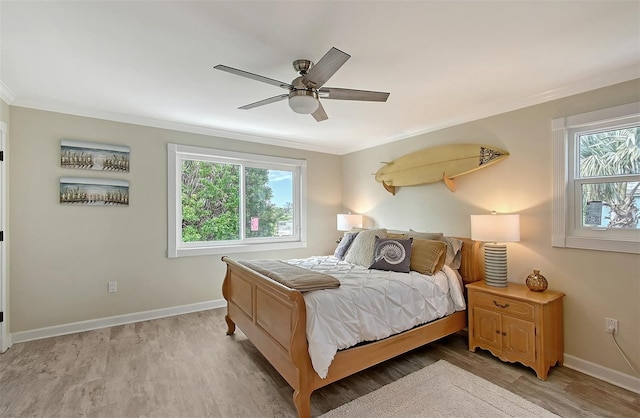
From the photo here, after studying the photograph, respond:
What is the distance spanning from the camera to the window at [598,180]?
7.80 feet

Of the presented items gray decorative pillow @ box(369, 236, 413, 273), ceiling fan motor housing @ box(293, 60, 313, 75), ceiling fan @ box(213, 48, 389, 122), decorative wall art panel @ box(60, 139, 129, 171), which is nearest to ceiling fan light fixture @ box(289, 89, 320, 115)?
ceiling fan @ box(213, 48, 389, 122)

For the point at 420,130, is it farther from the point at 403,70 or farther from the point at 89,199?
the point at 89,199

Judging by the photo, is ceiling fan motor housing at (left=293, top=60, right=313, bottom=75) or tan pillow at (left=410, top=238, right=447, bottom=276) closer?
ceiling fan motor housing at (left=293, top=60, right=313, bottom=75)

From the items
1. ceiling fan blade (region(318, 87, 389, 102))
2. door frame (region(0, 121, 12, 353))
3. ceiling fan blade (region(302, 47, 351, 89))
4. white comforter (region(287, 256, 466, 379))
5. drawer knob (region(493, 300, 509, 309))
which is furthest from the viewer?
door frame (region(0, 121, 12, 353))

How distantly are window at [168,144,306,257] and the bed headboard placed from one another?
2583mm

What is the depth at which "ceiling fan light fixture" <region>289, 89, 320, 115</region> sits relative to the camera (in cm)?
207

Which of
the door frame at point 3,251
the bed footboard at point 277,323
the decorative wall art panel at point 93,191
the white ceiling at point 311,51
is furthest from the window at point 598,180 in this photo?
the door frame at point 3,251

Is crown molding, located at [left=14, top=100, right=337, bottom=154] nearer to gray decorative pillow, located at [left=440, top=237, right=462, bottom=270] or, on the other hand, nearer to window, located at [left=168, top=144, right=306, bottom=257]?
window, located at [left=168, top=144, right=306, bottom=257]

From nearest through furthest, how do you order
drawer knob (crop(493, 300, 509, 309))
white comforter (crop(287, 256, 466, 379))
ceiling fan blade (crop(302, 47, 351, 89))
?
ceiling fan blade (crop(302, 47, 351, 89))
white comforter (crop(287, 256, 466, 379))
drawer knob (crop(493, 300, 509, 309))

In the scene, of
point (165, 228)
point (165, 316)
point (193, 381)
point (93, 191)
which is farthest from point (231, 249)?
point (193, 381)

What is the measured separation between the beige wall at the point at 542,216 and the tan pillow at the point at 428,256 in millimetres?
660

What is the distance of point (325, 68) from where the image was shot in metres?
1.83

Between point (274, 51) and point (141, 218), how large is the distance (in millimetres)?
2765

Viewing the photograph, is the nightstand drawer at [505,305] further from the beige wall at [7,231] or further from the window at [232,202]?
the beige wall at [7,231]
